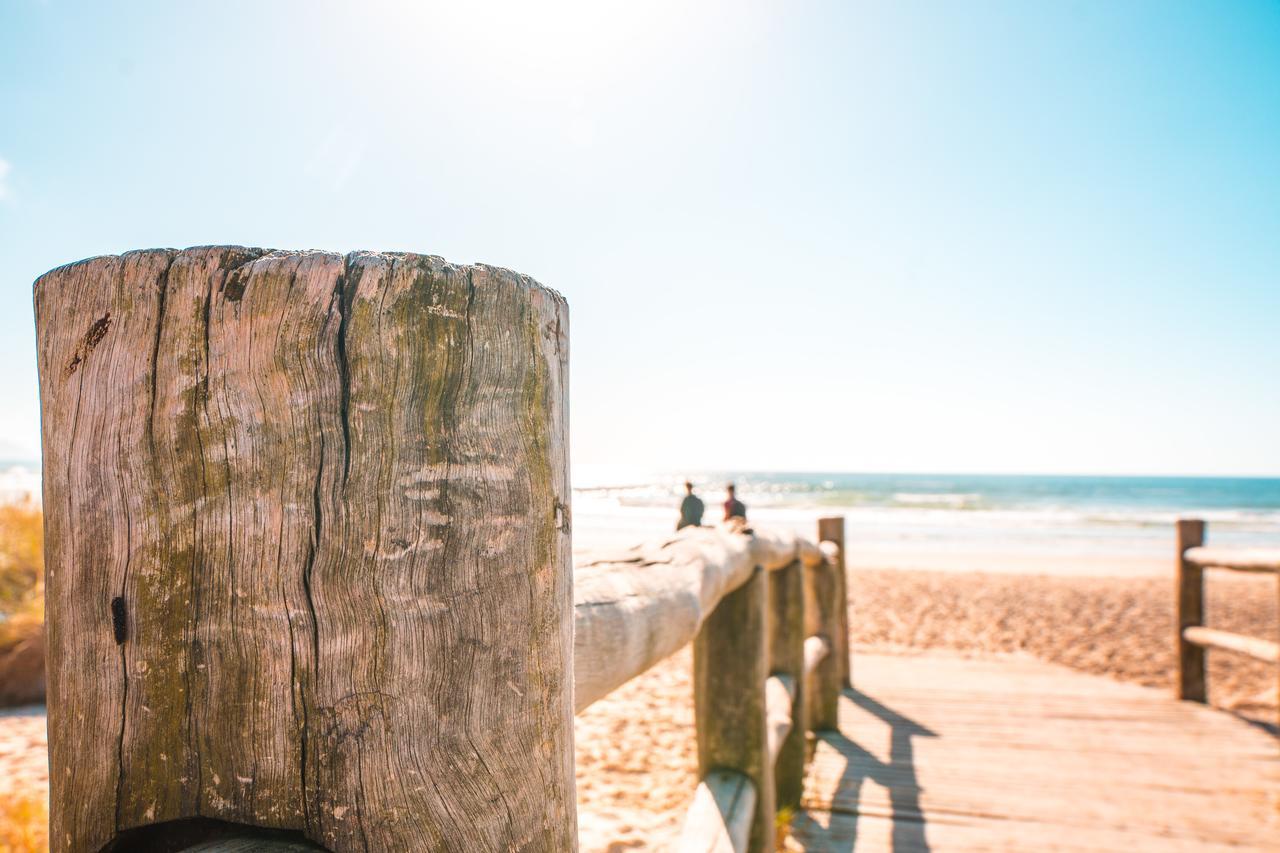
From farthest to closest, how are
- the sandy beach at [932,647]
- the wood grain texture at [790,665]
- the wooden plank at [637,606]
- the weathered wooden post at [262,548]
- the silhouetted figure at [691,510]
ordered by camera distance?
1. the sandy beach at [932,647]
2. the silhouetted figure at [691,510]
3. the wood grain texture at [790,665]
4. the wooden plank at [637,606]
5. the weathered wooden post at [262,548]

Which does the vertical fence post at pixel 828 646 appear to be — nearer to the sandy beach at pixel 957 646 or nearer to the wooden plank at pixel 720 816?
the sandy beach at pixel 957 646

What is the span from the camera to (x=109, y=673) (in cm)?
63

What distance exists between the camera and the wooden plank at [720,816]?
5.66ft

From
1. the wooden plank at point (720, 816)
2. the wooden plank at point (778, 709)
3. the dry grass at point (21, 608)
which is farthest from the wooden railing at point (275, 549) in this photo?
the dry grass at point (21, 608)

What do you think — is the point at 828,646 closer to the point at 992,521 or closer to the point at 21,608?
the point at 21,608

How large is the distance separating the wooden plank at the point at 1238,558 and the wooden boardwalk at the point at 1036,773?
985 mm

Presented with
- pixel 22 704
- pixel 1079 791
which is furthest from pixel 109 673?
pixel 22 704

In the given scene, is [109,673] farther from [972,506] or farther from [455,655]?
[972,506]

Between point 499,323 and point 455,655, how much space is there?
0.32 meters

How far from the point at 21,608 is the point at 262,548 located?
27.3 feet

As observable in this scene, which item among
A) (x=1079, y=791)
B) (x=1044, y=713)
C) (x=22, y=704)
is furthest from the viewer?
(x=22, y=704)

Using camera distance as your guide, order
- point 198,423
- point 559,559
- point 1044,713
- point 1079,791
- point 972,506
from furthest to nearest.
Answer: point 972,506 < point 1044,713 < point 1079,791 < point 559,559 < point 198,423

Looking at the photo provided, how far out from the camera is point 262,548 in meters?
0.62

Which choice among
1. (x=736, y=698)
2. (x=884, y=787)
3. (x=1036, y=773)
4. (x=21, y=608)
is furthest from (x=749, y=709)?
(x=21, y=608)
